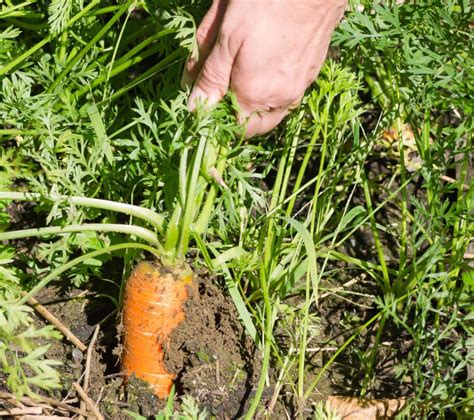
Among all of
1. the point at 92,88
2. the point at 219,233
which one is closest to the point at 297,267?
the point at 219,233

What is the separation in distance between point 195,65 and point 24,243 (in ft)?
2.35

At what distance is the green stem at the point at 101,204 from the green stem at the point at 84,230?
27 millimetres

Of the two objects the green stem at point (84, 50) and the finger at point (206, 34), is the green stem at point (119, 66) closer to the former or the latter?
the green stem at point (84, 50)

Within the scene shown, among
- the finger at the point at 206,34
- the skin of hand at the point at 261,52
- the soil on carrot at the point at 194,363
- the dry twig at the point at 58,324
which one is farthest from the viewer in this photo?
the dry twig at the point at 58,324

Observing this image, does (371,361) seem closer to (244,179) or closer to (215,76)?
(244,179)

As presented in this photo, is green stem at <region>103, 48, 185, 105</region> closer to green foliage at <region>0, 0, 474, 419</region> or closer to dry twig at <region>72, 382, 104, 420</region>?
green foliage at <region>0, 0, 474, 419</region>

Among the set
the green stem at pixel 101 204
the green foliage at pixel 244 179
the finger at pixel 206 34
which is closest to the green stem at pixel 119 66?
the green foliage at pixel 244 179

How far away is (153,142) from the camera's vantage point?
2023 millimetres

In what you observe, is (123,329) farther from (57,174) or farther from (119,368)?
(57,174)

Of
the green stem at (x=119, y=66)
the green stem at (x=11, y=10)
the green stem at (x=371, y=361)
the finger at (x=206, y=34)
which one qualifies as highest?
the finger at (x=206, y=34)

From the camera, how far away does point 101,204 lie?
1.73 meters

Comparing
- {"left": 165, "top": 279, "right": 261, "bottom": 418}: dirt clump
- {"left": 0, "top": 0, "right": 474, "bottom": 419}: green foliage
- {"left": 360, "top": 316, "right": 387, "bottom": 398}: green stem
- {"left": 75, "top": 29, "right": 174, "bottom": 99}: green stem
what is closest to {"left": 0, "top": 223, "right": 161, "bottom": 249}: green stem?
{"left": 0, "top": 0, "right": 474, "bottom": 419}: green foliage

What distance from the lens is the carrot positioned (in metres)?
1.81

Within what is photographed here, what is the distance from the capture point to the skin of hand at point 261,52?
1.54 metres
